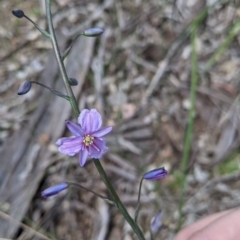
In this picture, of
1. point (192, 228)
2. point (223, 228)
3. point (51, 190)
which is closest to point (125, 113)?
point (192, 228)

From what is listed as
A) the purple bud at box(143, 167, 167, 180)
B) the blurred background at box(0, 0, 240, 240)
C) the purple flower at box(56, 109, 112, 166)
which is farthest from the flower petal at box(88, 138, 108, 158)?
the blurred background at box(0, 0, 240, 240)

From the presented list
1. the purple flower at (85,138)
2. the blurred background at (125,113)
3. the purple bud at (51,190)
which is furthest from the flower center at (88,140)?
the blurred background at (125,113)

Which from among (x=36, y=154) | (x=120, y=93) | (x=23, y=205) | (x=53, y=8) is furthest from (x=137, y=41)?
(x=23, y=205)

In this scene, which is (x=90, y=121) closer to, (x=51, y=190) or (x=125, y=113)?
(x=51, y=190)

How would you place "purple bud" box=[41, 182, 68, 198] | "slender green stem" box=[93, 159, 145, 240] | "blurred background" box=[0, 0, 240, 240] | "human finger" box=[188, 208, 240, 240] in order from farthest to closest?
"blurred background" box=[0, 0, 240, 240], "human finger" box=[188, 208, 240, 240], "purple bud" box=[41, 182, 68, 198], "slender green stem" box=[93, 159, 145, 240]

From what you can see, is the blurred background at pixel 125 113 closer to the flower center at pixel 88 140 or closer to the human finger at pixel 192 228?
the human finger at pixel 192 228

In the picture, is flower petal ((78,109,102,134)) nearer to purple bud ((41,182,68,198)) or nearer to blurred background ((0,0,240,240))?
purple bud ((41,182,68,198))

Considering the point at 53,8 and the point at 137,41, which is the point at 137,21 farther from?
the point at 53,8
